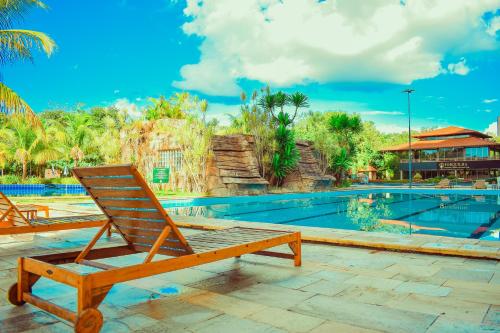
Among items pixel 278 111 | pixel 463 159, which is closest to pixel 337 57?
pixel 463 159

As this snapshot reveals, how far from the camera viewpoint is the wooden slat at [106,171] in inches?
101

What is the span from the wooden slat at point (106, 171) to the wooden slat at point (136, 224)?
1.42 feet

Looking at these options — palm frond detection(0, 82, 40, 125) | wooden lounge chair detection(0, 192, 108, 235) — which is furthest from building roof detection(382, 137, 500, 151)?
wooden lounge chair detection(0, 192, 108, 235)

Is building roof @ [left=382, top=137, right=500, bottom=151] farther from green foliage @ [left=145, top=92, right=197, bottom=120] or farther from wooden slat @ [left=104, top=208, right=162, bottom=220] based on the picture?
wooden slat @ [left=104, top=208, right=162, bottom=220]

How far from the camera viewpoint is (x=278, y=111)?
75.4 feet

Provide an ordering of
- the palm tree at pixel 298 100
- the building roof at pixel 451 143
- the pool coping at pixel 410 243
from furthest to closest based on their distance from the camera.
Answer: the building roof at pixel 451 143 < the palm tree at pixel 298 100 < the pool coping at pixel 410 243

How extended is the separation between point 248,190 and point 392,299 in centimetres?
1691

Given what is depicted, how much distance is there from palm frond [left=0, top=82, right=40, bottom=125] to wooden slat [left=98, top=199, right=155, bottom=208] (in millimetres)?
8303

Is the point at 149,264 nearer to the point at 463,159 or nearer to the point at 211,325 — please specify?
the point at 211,325

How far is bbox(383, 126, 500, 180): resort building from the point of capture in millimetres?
37250

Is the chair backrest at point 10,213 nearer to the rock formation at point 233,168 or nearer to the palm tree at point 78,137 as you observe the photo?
the rock formation at point 233,168

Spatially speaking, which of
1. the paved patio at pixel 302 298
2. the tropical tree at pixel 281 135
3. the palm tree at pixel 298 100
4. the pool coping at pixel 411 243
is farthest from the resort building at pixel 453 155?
the paved patio at pixel 302 298

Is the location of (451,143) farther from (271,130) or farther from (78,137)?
(78,137)

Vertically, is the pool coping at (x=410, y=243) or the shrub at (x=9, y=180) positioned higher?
the shrub at (x=9, y=180)
